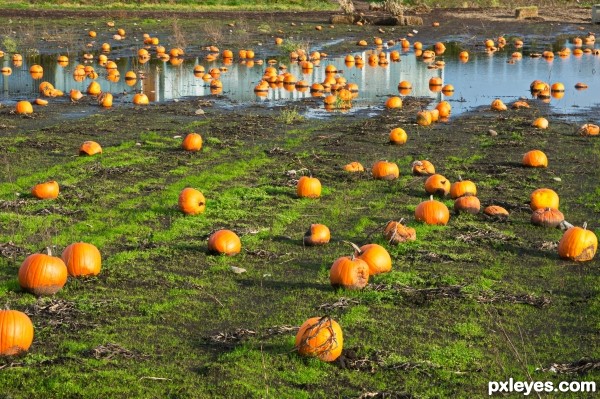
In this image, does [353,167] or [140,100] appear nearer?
[353,167]

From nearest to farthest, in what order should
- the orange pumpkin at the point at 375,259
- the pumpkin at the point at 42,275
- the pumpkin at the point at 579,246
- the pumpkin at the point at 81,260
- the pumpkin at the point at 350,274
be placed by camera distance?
1. the pumpkin at the point at 42,275
2. the pumpkin at the point at 350,274
3. the pumpkin at the point at 81,260
4. the orange pumpkin at the point at 375,259
5. the pumpkin at the point at 579,246

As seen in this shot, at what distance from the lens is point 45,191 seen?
11898 mm

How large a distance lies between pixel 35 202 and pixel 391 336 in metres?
6.16

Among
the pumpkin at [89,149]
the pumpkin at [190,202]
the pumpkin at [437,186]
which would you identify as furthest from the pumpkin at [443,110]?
the pumpkin at [190,202]

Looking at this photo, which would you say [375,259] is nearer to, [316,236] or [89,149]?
[316,236]

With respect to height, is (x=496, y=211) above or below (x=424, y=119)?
below

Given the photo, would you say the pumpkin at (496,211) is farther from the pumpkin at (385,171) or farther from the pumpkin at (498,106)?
the pumpkin at (498,106)

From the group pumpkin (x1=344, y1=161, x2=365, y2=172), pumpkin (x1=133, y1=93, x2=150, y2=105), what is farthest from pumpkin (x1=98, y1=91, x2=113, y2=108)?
pumpkin (x1=344, y1=161, x2=365, y2=172)

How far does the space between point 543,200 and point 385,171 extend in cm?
269

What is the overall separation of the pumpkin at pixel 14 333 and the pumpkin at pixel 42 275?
116cm

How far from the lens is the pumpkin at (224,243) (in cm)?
959

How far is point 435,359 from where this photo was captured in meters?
7.03

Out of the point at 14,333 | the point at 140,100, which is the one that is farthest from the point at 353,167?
the point at 140,100

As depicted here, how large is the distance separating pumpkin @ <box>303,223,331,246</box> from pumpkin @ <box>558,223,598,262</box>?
2.65 m
